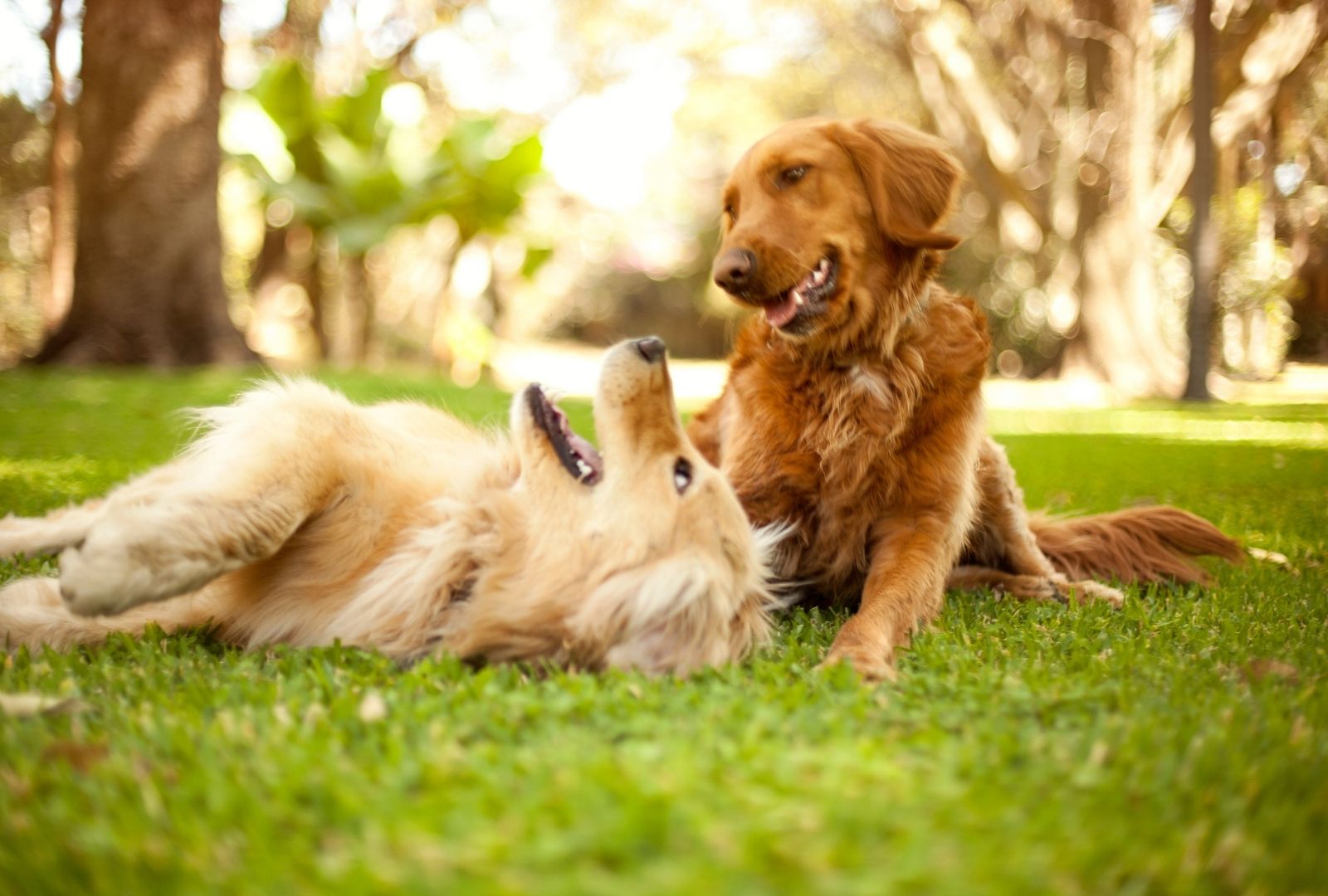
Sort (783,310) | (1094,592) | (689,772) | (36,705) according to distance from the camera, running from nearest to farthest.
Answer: (689,772) < (36,705) < (783,310) < (1094,592)

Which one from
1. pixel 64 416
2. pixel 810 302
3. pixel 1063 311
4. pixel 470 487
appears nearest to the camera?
pixel 470 487

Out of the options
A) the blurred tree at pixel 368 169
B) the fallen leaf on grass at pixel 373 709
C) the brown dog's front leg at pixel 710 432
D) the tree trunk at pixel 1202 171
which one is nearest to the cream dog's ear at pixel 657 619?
the fallen leaf on grass at pixel 373 709

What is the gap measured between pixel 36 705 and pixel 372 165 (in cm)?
1718

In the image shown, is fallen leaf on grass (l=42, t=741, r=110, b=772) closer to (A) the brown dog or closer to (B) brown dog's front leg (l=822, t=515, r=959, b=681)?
(B) brown dog's front leg (l=822, t=515, r=959, b=681)

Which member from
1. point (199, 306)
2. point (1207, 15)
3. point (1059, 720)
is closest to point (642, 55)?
point (1207, 15)

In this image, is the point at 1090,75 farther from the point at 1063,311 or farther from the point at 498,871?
the point at 498,871

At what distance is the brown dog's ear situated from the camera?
12.2 ft

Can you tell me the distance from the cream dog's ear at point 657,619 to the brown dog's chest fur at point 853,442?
1046 mm

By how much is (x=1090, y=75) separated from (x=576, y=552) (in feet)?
59.0

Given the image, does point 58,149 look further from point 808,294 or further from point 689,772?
point 689,772

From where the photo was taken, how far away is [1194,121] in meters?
13.5

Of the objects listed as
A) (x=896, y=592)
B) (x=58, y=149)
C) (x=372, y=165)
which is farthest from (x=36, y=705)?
(x=372, y=165)

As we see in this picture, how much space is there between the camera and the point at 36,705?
6.82 feet

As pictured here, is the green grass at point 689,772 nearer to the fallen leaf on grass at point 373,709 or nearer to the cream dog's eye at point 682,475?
the fallen leaf on grass at point 373,709
